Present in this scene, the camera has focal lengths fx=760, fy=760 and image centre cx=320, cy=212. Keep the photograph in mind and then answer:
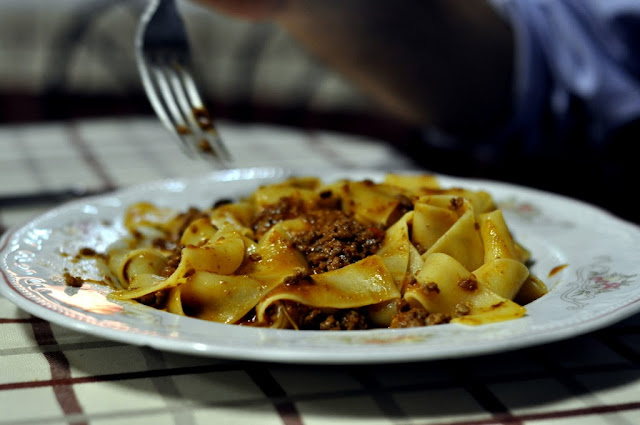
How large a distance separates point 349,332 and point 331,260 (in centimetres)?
49

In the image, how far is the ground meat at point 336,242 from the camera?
2.16 m

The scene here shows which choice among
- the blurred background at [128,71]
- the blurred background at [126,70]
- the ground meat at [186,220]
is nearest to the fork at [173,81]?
the ground meat at [186,220]

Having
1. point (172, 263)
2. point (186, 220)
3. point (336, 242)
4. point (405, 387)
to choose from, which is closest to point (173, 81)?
point (186, 220)

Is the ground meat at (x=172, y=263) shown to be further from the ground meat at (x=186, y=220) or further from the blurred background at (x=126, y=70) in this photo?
the blurred background at (x=126, y=70)

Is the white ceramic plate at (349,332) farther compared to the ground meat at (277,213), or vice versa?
the ground meat at (277,213)

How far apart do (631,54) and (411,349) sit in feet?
9.40

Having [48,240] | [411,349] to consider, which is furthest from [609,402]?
[48,240]

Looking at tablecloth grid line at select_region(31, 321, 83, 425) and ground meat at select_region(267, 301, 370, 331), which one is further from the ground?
ground meat at select_region(267, 301, 370, 331)

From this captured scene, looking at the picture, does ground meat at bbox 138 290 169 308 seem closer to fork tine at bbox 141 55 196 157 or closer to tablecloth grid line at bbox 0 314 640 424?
tablecloth grid line at bbox 0 314 640 424

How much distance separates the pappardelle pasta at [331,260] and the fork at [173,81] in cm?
26

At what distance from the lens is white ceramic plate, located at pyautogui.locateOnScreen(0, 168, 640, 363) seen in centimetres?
152

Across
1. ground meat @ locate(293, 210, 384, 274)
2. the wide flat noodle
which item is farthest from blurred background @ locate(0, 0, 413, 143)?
the wide flat noodle

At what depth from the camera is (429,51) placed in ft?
14.8

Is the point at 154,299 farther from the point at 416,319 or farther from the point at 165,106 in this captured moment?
the point at 165,106
